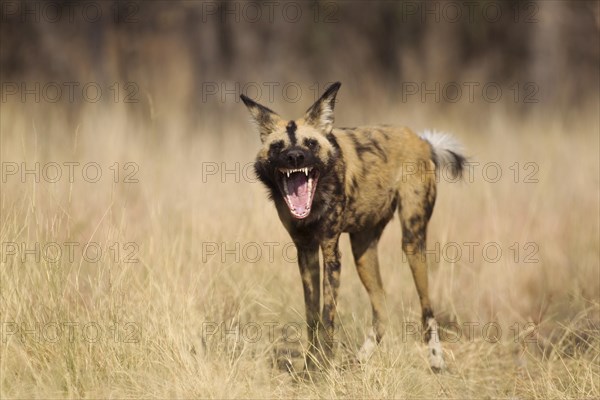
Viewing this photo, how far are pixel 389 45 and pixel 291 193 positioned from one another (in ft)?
52.1

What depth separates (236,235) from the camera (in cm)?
582

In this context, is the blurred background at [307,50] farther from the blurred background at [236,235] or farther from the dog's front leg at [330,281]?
the dog's front leg at [330,281]

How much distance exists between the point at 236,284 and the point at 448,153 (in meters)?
1.61

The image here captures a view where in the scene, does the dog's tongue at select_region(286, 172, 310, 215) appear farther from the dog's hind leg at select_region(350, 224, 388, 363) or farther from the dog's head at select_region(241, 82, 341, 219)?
the dog's hind leg at select_region(350, 224, 388, 363)

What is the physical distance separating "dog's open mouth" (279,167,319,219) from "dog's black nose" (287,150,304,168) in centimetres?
5

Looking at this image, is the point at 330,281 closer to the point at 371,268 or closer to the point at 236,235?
the point at 371,268

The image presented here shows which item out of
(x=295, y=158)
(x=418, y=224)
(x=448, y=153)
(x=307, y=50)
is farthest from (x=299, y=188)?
(x=307, y=50)

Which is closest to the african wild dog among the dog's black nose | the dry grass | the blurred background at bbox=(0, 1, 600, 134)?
the dog's black nose

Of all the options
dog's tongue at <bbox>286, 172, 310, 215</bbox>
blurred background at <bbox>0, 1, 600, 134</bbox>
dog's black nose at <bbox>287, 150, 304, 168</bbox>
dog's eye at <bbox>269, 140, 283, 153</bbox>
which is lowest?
dog's tongue at <bbox>286, 172, 310, 215</bbox>

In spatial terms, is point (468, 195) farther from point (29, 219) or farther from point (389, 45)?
point (389, 45)

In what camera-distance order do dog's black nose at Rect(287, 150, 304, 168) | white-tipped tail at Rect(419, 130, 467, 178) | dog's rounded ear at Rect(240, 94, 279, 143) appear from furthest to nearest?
white-tipped tail at Rect(419, 130, 467, 178) < dog's rounded ear at Rect(240, 94, 279, 143) < dog's black nose at Rect(287, 150, 304, 168)

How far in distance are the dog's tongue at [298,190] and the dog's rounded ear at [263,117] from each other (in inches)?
13.0

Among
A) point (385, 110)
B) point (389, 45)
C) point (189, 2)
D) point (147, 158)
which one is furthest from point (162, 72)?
point (147, 158)

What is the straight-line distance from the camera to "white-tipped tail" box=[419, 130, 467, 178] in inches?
215
